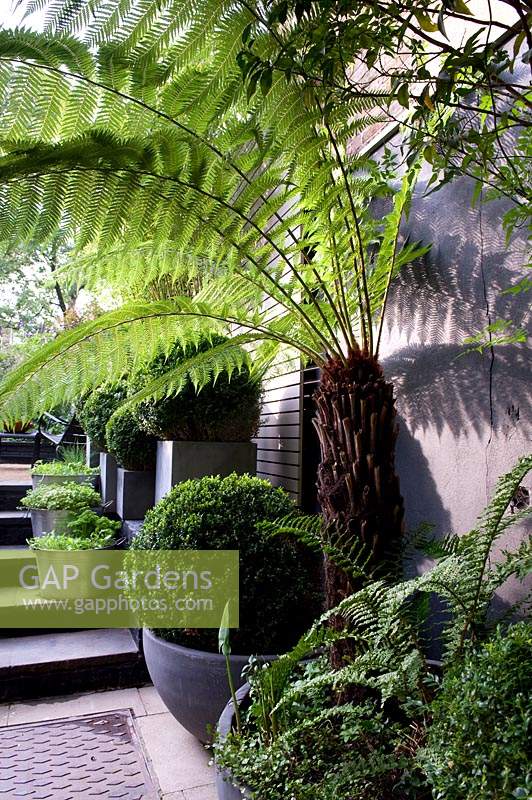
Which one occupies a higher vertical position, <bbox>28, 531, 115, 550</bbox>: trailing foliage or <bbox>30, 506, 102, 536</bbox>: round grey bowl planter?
<bbox>30, 506, 102, 536</bbox>: round grey bowl planter

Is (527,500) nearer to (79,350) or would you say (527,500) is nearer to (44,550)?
(79,350)

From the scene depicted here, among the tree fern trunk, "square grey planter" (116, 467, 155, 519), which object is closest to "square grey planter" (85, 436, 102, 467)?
"square grey planter" (116, 467, 155, 519)

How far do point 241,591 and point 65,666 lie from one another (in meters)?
1.28

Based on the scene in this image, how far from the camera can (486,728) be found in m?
1.11

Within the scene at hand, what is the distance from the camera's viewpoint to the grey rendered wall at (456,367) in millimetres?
1987

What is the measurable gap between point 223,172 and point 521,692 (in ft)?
5.25

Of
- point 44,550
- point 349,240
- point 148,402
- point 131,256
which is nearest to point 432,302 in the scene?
point 349,240

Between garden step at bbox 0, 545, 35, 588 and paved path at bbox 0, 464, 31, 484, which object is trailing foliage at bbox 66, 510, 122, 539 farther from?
paved path at bbox 0, 464, 31, 484

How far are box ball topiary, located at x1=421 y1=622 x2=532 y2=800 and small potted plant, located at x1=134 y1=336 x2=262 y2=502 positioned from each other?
8.32 feet

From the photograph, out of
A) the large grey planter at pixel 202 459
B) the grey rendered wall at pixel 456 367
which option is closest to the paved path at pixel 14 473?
the large grey planter at pixel 202 459

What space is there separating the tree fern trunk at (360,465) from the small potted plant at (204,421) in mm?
1620

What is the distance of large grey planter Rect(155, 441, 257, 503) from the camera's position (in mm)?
3656

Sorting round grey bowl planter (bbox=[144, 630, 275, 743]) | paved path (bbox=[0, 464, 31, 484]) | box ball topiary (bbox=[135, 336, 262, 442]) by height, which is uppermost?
box ball topiary (bbox=[135, 336, 262, 442])

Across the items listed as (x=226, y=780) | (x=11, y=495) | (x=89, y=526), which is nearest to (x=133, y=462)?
(x=89, y=526)
